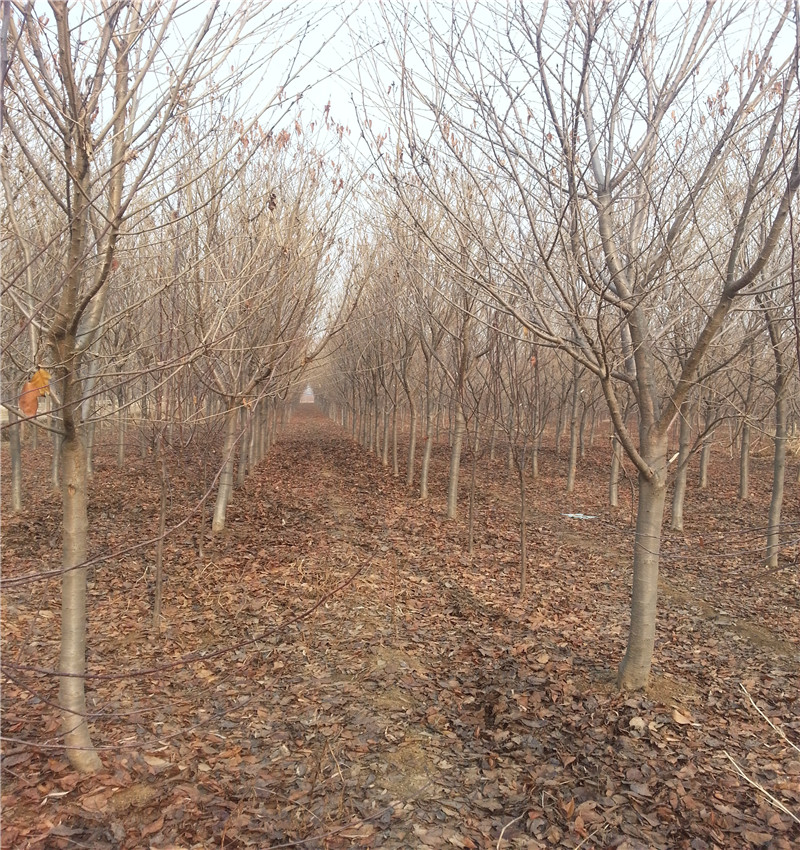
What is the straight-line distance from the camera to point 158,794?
3.14 meters

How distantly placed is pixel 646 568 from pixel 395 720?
204 cm

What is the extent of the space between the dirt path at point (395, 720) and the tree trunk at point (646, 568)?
0.77 feet

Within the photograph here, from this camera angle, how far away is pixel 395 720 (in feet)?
13.4

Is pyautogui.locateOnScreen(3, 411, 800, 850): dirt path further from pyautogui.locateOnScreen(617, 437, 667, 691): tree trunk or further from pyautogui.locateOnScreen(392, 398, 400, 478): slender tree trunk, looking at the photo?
pyautogui.locateOnScreen(392, 398, 400, 478): slender tree trunk

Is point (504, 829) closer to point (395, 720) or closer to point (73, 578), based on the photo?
point (395, 720)

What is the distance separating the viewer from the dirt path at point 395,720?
9.77 feet

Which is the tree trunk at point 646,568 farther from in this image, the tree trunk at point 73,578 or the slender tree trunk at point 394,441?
the slender tree trunk at point 394,441

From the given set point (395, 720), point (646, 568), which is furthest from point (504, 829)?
point (646, 568)

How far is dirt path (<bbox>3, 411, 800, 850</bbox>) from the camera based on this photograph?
298 centimetres

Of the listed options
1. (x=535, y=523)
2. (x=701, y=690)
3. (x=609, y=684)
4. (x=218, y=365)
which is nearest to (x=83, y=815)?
(x=609, y=684)

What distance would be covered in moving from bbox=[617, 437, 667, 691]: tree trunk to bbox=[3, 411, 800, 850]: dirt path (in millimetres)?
234

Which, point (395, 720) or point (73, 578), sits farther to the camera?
point (395, 720)

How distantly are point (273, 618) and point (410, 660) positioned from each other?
59.0 inches

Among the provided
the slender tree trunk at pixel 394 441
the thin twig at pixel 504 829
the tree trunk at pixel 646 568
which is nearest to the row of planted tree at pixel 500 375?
the slender tree trunk at pixel 394 441
